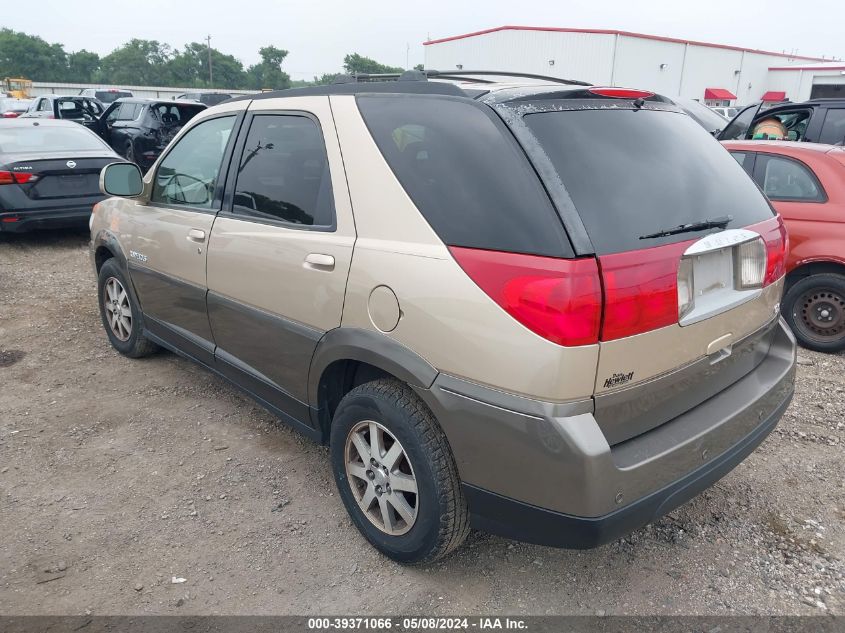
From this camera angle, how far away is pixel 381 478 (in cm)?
257

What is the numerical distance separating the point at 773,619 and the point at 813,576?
367mm

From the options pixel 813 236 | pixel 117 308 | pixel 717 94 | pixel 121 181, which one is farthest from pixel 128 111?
pixel 717 94

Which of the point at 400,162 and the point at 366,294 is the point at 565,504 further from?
the point at 400,162

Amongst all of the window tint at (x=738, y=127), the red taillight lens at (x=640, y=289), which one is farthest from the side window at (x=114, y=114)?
the red taillight lens at (x=640, y=289)

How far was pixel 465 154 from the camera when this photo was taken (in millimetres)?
2236

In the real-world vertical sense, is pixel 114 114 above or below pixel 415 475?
above

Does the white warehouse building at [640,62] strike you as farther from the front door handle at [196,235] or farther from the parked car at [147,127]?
the front door handle at [196,235]

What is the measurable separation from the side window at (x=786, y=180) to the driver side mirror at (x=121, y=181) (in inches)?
186

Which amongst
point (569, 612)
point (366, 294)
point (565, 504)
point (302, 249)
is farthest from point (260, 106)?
point (569, 612)

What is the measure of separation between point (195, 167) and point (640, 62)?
43376mm

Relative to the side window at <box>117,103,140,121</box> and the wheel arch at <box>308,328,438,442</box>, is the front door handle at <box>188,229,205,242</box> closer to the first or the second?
the wheel arch at <box>308,328,438,442</box>

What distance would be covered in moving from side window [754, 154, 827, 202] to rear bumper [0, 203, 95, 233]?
7.44 m

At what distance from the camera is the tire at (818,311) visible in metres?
4.98

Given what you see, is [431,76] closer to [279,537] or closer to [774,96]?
[279,537]
